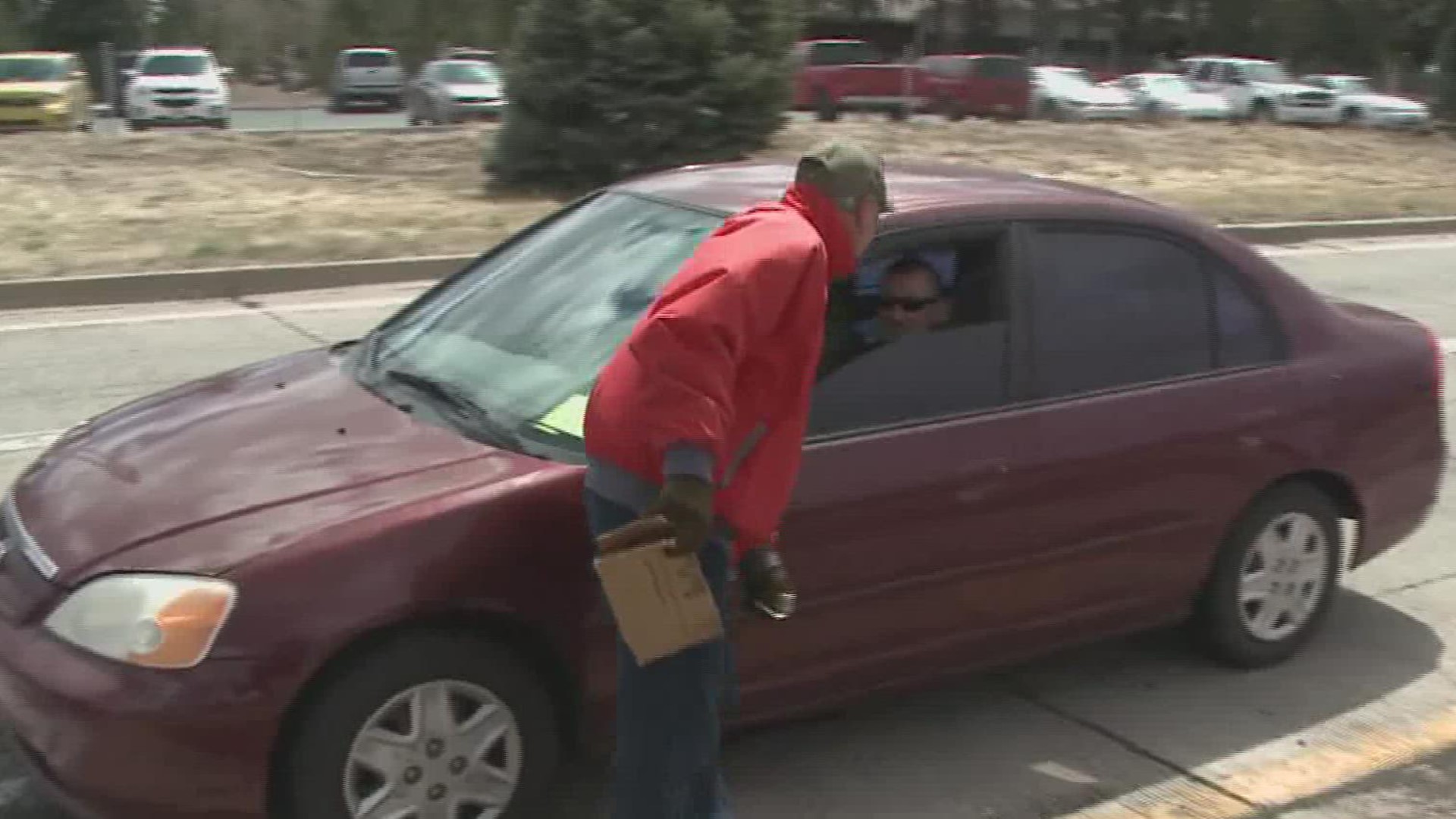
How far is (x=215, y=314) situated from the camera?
418 inches

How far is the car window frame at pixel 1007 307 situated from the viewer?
3834 mm

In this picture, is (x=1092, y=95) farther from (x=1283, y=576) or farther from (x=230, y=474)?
(x=230, y=474)

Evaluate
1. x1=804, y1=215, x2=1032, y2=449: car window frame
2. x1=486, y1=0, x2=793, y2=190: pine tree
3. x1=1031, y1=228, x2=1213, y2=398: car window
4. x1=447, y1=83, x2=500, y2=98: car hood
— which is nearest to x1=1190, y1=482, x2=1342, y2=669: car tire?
x1=1031, y1=228, x2=1213, y2=398: car window

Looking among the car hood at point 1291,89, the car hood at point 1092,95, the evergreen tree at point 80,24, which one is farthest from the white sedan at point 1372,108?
the evergreen tree at point 80,24

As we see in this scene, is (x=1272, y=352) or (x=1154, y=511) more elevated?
(x=1272, y=352)

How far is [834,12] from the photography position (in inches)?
2606

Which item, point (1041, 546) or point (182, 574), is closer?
point (182, 574)

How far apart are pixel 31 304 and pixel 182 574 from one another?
8552mm

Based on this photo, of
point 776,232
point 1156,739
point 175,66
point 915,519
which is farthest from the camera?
point 175,66

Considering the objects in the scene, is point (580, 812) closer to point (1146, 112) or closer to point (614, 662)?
point (614, 662)

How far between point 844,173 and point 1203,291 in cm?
208

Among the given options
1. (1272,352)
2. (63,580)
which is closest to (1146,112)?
(1272,352)

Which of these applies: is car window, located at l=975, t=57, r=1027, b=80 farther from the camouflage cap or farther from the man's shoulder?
the man's shoulder

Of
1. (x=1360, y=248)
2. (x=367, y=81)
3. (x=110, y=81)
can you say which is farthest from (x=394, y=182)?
(x=367, y=81)
